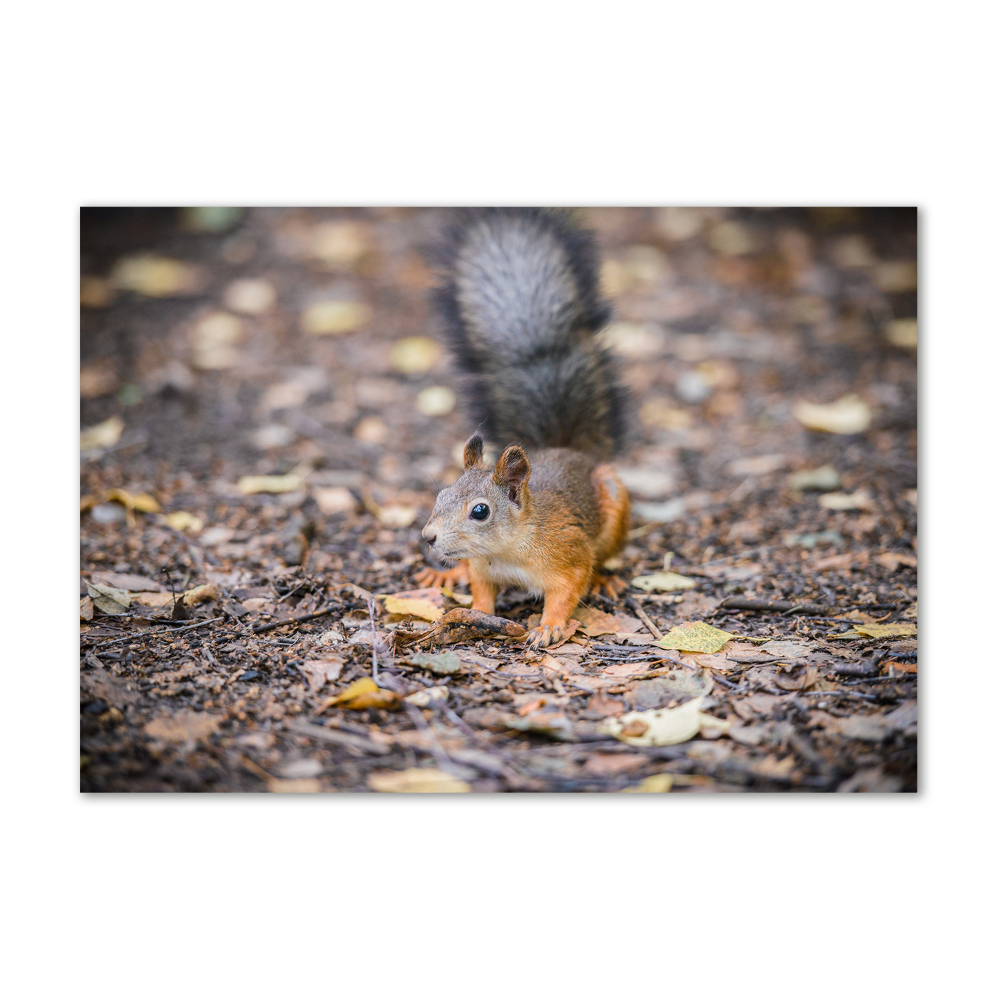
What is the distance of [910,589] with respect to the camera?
10.2 feet

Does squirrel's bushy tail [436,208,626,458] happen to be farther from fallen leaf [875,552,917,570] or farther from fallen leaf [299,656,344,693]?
fallen leaf [875,552,917,570]

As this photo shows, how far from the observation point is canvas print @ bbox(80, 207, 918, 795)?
2.38 meters

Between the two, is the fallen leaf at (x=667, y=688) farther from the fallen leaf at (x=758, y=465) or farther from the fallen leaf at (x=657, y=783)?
the fallen leaf at (x=758, y=465)

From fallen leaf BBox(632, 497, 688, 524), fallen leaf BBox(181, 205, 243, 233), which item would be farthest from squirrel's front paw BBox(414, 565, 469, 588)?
fallen leaf BBox(181, 205, 243, 233)

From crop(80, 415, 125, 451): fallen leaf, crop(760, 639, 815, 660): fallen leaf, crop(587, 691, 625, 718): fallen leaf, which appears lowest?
crop(587, 691, 625, 718): fallen leaf

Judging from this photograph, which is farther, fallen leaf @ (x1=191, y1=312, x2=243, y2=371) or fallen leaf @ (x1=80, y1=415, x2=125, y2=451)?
fallen leaf @ (x1=191, y1=312, x2=243, y2=371)

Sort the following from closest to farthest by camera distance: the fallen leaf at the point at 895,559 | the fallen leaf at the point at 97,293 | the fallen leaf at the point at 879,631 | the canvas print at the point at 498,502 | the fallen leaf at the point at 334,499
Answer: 1. the canvas print at the point at 498,502
2. the fallen leaf at the point at 879,631
3. the fallen leaf at the point at 895,559
4. the fallen leaf at the point at 334,499
5. the fallen leaf at the point at 97,293

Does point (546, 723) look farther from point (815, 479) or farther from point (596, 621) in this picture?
point (815, 479)

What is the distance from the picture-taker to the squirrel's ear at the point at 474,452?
9.36 ft

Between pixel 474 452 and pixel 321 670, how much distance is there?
2.74ft

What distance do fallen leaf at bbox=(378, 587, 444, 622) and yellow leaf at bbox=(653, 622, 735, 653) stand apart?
0.72m

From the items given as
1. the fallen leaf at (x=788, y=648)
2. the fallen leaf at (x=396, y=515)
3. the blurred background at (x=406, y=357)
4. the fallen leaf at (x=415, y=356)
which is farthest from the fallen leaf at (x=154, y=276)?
the fallen leaf at (x=788, y=648)

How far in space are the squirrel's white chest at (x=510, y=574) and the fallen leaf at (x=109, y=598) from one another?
1167mm

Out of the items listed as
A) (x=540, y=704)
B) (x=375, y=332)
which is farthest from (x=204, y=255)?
(x=540, y=704)
